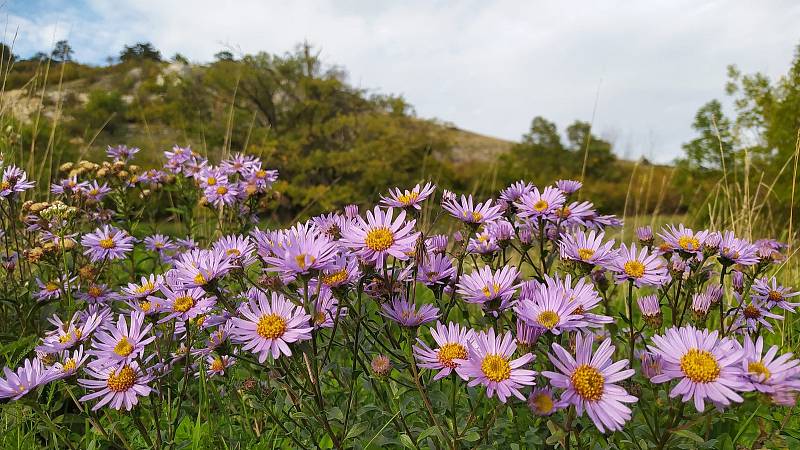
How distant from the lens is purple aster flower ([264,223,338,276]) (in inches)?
48.3

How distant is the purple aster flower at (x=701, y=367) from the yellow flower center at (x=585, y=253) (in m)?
0.34

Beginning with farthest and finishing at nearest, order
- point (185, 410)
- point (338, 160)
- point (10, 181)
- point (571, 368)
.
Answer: point (338, 160), point (10, 181), point (185, 410), point (571, 368)

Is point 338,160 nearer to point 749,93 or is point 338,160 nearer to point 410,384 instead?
point 749,93

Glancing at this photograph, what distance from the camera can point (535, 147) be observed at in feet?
69.8

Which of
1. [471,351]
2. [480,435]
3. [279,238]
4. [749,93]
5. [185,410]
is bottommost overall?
[185,410]

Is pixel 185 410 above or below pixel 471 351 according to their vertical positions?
below

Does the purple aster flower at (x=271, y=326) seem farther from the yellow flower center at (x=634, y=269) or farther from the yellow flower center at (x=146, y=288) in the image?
the yellow flower center at (x=634, y=269)

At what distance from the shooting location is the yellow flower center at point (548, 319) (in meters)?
1.22

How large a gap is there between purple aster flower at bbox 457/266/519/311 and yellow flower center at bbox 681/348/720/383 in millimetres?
408

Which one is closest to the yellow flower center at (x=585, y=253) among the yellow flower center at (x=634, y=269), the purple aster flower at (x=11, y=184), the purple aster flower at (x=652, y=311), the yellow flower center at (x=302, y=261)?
the yellow flower center at (x=634, y=269)

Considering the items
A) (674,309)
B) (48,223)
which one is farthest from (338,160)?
(674,309)

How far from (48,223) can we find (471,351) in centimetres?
227

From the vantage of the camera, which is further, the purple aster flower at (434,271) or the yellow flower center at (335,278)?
the purple aster flower at (434,271)

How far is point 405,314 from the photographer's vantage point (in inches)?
55.8
